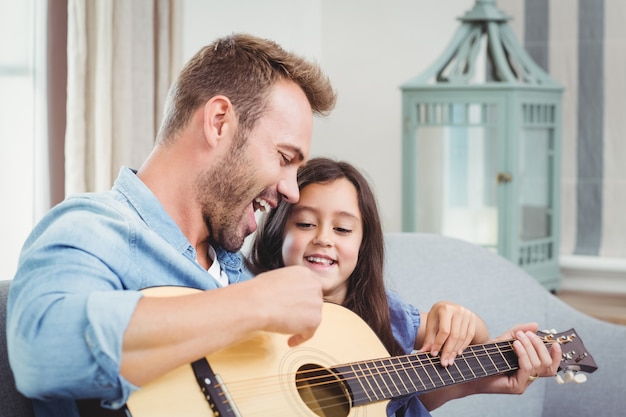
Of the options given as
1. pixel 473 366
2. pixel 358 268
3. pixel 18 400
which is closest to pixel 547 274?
pixel 358 268

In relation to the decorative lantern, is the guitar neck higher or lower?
lower

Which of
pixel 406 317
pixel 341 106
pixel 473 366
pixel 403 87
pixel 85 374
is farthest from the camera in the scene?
pixel 341 106

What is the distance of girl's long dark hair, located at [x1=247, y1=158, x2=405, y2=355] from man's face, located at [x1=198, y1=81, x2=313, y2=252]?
1.02 feet

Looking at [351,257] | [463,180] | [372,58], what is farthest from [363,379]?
[372,58]

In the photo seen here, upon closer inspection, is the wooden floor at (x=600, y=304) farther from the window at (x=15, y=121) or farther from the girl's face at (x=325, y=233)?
the window at (x=15, y=121)

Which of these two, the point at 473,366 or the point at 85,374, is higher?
the point at 85,374

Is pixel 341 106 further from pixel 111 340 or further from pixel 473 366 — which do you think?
pixel 111 340

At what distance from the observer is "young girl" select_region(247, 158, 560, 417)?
4.92 ft

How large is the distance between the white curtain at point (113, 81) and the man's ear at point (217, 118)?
935 millimetres

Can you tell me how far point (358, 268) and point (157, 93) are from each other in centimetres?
93

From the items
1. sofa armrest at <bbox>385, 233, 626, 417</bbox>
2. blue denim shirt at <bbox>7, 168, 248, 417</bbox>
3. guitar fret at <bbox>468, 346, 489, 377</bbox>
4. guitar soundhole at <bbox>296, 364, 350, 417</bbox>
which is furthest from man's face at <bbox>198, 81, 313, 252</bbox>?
sofa armrest at <bbox>385, 233, 626, 417</bbox>

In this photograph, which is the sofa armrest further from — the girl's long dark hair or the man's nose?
the man's nose

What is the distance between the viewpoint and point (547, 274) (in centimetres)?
291

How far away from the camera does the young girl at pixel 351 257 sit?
1.50 m
